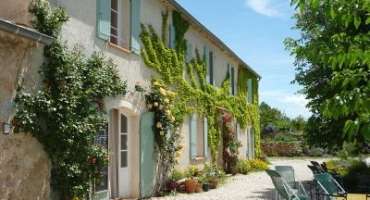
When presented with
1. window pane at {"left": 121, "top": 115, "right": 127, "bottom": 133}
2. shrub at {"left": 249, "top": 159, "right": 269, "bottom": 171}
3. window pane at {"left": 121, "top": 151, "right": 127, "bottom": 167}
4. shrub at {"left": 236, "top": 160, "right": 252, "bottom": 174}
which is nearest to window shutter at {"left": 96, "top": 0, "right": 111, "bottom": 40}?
window pane at {"left": 121, "top": 115, "right": 127, "bottom": 133}

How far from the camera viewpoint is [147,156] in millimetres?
13227

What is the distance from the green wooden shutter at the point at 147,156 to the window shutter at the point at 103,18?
255 cm

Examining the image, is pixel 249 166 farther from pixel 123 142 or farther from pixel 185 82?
pixel 123 142

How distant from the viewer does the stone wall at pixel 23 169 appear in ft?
27.6

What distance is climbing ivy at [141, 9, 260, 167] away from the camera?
1390cm

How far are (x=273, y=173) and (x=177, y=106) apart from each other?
21.0 ft

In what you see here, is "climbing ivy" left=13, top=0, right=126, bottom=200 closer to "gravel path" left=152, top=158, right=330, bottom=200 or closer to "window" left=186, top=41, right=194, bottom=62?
"gravel path" left=152, top=158, right=330, bottom=200

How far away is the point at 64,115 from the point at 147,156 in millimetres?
4251

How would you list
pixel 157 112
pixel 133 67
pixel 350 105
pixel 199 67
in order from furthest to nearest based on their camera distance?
pixel 199 67 < pixel 157 112 < pixel 133 67 < pixel 350 105

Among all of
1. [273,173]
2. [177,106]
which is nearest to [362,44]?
[273,173]

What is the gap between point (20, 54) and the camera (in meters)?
8.73

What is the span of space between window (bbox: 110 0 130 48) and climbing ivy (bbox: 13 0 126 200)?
2224mm

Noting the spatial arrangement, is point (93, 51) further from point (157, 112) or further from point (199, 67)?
point (199, 67)

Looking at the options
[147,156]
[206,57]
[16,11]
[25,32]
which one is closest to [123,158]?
[147,156]
